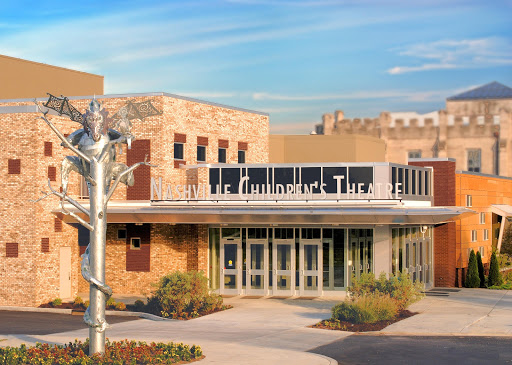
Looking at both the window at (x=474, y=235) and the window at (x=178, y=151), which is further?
the window at (x=474, y=235)

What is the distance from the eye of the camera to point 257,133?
4653 centimetres

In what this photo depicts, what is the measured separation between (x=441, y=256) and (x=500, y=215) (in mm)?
8190

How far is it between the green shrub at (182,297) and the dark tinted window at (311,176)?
8.06m

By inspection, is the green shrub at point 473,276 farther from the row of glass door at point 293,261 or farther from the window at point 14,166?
the window at point 14,166

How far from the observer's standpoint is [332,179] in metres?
38.4

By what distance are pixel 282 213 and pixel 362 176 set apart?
14.6 feet

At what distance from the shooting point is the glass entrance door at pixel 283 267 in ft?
128

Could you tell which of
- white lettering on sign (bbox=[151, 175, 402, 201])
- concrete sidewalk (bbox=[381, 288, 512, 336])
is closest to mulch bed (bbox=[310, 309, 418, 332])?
concrete sidewalk (bbox=[381, 288, 512, 336])

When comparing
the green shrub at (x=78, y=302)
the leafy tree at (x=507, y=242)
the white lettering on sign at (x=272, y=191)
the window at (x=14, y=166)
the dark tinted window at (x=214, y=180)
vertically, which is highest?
the window at (x=14, y=166)

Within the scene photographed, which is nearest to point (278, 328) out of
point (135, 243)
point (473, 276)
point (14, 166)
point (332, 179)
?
point (332, 179)

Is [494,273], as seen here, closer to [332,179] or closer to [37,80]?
[332,179]

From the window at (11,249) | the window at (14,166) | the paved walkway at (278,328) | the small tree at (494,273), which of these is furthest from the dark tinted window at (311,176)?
the window at (11,249)

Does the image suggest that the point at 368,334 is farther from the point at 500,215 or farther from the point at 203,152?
the point at 500,215

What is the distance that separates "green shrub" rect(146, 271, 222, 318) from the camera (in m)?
31.9
